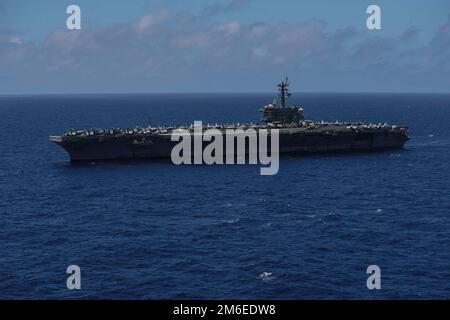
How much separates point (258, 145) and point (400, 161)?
22750mm

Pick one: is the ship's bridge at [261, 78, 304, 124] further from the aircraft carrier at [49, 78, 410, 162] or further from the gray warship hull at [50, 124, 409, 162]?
the gray warship hull at [50, 124, 409, 162]

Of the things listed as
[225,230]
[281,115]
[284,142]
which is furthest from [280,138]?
[225,230]

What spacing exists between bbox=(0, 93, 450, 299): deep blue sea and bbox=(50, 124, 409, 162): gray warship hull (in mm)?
3873

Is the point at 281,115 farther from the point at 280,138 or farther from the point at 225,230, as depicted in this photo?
the point at 225,230

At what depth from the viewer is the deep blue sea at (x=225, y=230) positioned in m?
39.1

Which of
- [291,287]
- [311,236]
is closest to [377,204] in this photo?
[311,236]

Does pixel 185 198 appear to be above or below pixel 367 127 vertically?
below

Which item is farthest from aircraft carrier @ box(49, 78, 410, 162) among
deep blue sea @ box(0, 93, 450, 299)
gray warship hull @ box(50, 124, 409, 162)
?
deep blue sea @ box(0, 93, 450, 299)

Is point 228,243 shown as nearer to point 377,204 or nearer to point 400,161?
point 377,204

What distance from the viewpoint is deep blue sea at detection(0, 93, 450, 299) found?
39.1 meters

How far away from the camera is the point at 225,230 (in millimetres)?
52219

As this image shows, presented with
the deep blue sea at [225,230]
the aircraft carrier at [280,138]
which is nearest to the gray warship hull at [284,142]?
the aircraft carrier at [280,138]

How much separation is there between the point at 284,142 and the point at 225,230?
1806 inches

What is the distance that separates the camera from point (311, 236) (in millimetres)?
49969
